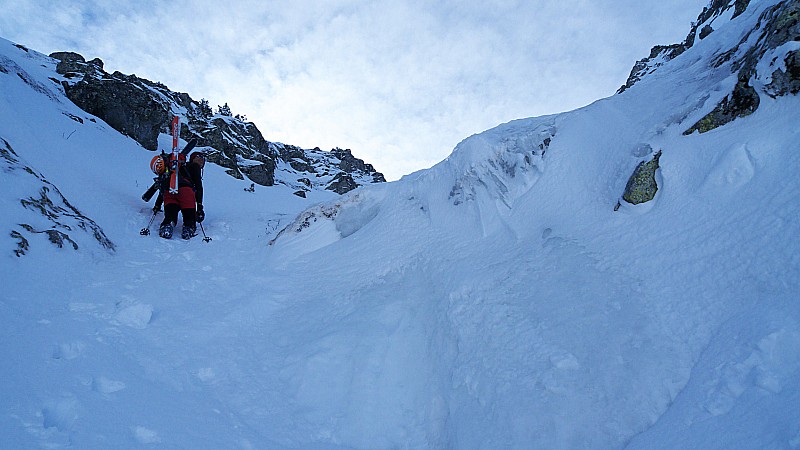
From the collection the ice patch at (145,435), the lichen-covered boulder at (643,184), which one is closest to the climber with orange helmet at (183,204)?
the ice patch at (145,435)

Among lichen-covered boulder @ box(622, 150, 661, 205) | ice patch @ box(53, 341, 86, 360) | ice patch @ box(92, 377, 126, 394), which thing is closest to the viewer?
ice patch @ box(92, 377, 126, 394)

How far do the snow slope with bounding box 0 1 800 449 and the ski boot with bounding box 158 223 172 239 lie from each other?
4.39 feet

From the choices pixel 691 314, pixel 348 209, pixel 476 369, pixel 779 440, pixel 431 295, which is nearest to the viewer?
pixel 779 440

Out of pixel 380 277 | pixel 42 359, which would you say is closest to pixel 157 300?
pixel 42 359

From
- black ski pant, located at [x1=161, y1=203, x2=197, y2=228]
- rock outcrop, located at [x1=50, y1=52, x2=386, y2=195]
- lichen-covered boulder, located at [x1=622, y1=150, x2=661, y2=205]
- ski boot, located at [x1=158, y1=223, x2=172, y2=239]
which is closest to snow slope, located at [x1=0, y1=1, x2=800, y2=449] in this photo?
lichen-covered boulder, located at [x1=622, y1=150, x2=661, y2=205]

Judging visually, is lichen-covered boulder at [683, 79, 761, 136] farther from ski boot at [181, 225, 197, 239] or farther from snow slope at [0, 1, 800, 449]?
ski boot at [181, 225, 197, 239]

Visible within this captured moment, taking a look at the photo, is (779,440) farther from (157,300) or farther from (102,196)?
(102,196)

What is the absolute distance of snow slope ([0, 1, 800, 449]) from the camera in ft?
9.08

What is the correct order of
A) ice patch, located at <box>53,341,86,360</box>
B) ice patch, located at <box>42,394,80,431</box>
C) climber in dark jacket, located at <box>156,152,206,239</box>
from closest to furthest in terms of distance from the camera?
ice patch, located at <box>42,394,80,431</box> → ice patch, located at <box>53,341,86,360</box> → climber in dark jacket, located at <box>156,152,206,239</box>

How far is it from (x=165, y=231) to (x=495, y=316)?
8.01m

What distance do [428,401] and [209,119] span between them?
34482 mm

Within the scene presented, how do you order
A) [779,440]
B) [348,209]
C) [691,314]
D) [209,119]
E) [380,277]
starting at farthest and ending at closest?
[209,119] < [348,209] < [380,277] < [691,314] < [779,440]

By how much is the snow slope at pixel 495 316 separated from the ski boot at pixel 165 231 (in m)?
1.34

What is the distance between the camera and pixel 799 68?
4.08 m
